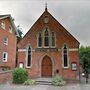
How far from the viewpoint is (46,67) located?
24.0m

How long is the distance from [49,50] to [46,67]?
2.31 metres

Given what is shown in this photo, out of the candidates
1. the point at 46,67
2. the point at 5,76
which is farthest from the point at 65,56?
the point at 5,76

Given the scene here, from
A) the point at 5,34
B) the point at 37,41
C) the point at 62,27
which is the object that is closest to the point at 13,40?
the point at 5,34

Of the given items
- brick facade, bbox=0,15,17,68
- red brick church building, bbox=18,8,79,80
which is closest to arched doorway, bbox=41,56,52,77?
red brick church building, bbox=18,8,79,80

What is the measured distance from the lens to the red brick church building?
23125 mm

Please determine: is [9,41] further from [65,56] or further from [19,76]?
[19,76]

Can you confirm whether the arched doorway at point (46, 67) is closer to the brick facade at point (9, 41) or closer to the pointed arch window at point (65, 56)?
the pointed arch window at point (65, 56)

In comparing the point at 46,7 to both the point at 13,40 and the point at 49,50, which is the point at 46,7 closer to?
the point at 49,50

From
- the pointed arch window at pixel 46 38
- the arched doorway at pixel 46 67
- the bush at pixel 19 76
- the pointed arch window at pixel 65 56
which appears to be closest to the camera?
the bush at pixel 19 76

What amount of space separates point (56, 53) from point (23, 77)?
5.86 metres

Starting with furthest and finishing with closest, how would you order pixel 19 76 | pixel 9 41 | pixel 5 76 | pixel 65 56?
pixel 9 41
pixel 65 56
pixel 5 76
pixel 19 76

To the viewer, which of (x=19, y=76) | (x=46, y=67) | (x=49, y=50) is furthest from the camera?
(x=46, y=67)

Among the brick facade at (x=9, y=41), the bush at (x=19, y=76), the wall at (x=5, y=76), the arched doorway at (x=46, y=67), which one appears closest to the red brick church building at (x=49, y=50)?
the arched doorway at (x=46, y=67)

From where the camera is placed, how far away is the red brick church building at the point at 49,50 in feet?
75.9
